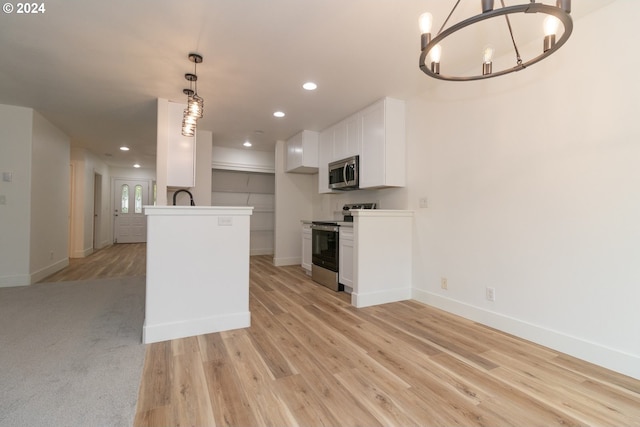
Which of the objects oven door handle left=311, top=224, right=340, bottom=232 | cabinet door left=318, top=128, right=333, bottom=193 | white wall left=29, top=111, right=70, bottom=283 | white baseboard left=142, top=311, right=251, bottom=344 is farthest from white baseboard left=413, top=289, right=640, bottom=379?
white wall left=29, top=111, right=70, bottom=283

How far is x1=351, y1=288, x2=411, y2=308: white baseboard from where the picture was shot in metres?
3.17

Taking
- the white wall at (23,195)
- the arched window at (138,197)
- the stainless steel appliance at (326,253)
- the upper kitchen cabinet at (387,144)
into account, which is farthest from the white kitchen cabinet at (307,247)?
the arched window at (138,197)

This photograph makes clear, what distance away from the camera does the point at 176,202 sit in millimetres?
4711

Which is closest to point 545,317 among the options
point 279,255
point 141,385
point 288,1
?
point 141,385

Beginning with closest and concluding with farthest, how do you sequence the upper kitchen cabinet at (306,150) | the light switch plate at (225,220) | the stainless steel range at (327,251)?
the light switch plate at (225,220), the stainless steel range at (327,251), the upper kitchen cabinet at (306,150)

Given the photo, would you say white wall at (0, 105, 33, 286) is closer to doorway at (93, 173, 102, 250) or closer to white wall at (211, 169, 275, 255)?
→ white wall at (211, 169, 275, 255)

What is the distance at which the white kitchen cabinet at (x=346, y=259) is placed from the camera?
3535 mm

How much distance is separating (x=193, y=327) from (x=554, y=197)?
3093 millimetres

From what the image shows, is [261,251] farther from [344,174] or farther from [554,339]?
[554,339]

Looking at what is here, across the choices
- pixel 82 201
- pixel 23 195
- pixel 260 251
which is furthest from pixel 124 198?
pixel 23 195

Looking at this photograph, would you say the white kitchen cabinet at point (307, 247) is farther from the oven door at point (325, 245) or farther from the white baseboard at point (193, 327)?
the white baseboard at point (193, 327)

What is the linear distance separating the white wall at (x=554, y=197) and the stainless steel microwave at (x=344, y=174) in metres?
1.21

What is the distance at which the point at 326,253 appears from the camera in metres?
4.11

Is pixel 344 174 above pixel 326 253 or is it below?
above
